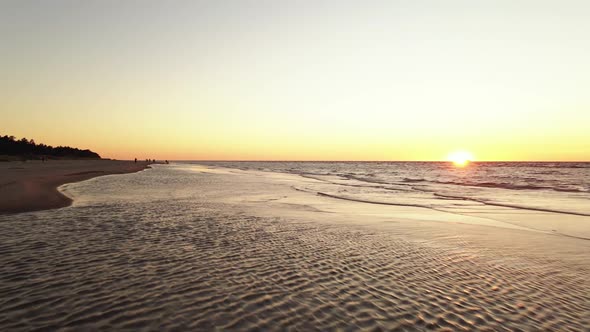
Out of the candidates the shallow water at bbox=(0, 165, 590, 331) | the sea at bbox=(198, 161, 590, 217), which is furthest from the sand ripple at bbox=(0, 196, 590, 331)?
the sea at bbox=(198, 161, 590, 217)

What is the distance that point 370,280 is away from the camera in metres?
8.30

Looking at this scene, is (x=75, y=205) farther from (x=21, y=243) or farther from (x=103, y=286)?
(x=103, y=286)

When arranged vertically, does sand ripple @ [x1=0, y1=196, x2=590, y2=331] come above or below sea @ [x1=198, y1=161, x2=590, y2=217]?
above

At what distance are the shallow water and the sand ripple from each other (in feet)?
0.11

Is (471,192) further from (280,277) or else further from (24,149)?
(24,149)

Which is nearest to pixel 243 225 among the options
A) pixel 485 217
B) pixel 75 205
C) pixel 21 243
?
pixel 21 243

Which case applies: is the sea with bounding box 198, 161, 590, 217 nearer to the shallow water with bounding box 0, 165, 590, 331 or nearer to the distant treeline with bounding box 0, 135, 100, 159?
the shallow water with bounding box 0, 165, 590, 331

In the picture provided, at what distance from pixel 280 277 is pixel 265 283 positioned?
571mm

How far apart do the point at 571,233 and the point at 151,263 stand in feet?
56.1

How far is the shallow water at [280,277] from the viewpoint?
6121 millimetres

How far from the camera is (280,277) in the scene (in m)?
8.32

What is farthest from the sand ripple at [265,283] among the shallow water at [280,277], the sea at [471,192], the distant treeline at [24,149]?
the distant treeline at [24,149]

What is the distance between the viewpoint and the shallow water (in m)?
6.12

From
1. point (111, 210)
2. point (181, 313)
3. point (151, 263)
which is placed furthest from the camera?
point (111, 210)
